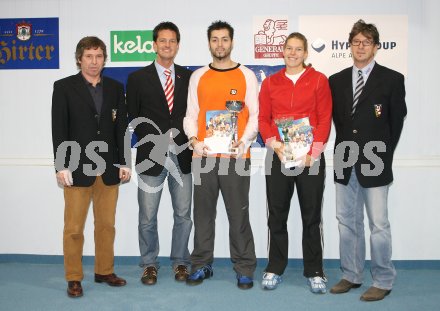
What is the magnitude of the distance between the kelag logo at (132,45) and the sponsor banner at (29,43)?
0.55m

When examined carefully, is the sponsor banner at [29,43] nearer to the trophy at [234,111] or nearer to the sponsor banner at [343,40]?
the trophy at [234,111]

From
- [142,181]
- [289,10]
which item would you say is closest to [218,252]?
[142,181]

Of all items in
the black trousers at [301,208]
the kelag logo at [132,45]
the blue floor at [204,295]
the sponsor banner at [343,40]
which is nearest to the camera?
the blue floor at [204,295]

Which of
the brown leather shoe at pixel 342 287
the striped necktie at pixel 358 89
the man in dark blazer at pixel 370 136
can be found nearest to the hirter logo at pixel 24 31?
the man in dark blazer at pixel 370 136

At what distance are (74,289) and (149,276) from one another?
596 mm

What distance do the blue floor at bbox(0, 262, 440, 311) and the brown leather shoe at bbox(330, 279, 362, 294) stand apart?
0.15 ft

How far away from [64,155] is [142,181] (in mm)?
700

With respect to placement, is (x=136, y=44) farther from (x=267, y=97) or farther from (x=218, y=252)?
(x=218, y=252)

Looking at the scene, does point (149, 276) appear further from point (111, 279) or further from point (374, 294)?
point (374, 294)

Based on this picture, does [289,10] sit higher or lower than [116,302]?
higher

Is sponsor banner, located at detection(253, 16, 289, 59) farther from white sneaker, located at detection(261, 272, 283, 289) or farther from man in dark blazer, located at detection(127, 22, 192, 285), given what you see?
white sneaker, located at detection(261, 272, 283, 289)

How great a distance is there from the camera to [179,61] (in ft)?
14.8

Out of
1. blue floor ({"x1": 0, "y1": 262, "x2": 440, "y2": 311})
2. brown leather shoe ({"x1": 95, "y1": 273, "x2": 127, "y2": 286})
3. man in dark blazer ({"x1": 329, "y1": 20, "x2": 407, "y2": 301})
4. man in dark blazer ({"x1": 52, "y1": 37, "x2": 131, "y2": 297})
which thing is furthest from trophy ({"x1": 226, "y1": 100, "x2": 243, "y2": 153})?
brown leather shoe ({"x1": 95, "y1": 273, "x2": 127, "y2": 286})

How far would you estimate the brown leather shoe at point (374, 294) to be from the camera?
3568 millimetres
